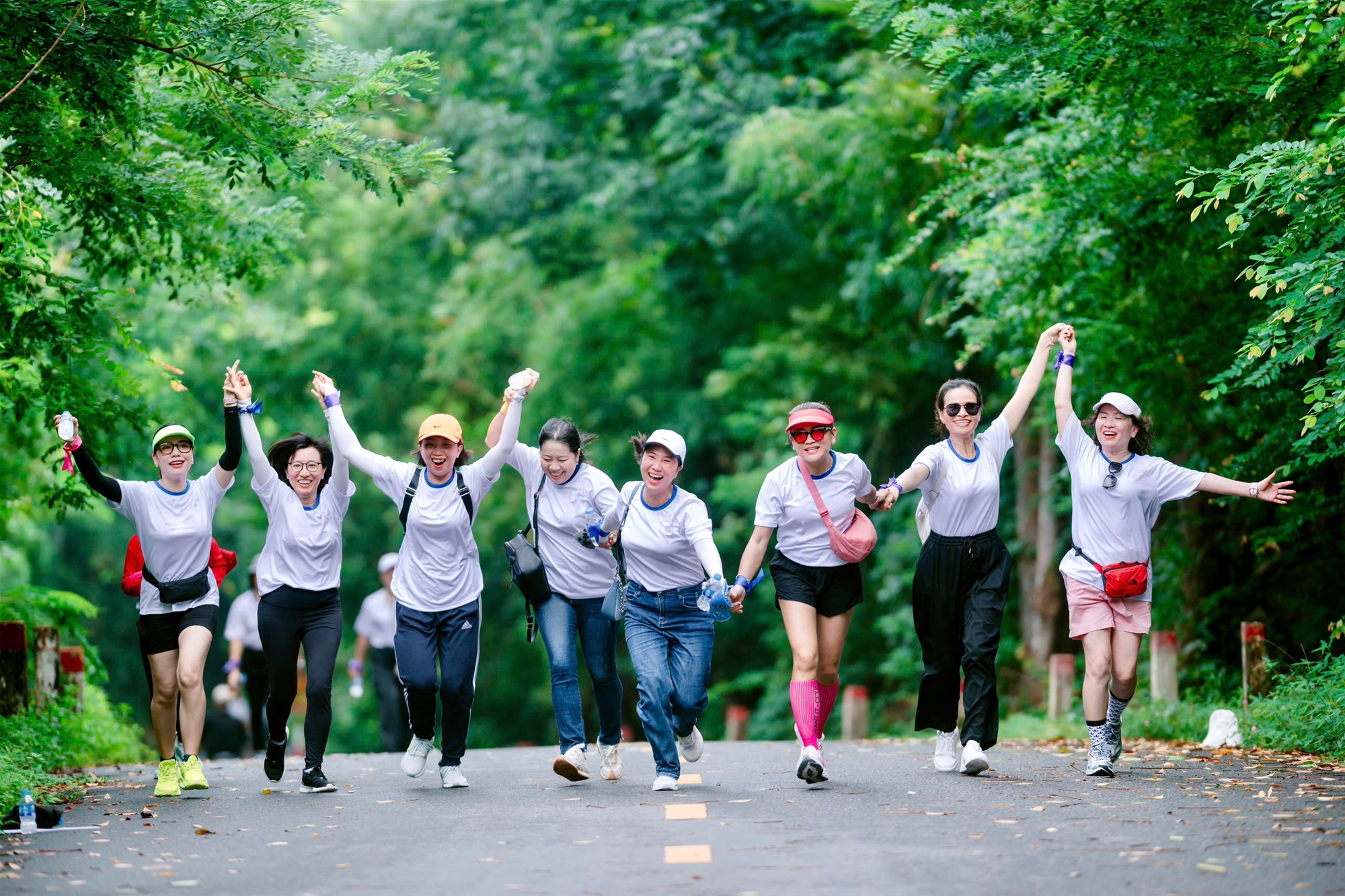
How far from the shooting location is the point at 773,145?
18.9 m

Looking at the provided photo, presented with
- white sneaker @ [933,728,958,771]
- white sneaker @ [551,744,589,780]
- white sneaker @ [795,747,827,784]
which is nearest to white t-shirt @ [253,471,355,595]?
white sneaker @ [551,744,589,780]

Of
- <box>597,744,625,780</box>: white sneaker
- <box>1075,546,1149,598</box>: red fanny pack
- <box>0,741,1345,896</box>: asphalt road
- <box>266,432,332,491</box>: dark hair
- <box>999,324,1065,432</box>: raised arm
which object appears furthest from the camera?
<box>597,744,625,780</box>: white sneaker

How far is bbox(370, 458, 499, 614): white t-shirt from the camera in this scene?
925cm

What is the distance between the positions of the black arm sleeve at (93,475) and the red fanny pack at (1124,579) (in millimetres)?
5944

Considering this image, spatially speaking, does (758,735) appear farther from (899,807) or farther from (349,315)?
(899,807)

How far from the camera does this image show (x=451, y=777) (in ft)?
32.1

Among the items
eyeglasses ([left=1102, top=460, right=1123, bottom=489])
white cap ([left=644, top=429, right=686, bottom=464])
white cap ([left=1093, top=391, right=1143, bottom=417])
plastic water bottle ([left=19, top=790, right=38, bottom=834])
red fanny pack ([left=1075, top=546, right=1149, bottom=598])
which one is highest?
white cap ([left=1093, top=391, right=1143, bottom=417])

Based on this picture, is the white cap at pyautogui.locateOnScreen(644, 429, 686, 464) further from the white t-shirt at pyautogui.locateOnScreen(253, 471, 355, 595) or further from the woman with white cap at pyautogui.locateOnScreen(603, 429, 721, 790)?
the white t-shirt at pyautogui.locateOnScreen(253, 471, 355, 595)

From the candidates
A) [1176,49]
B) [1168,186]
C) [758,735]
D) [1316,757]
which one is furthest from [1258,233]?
[758,735]

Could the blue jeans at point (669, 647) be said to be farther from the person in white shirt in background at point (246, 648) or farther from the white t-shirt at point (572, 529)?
the person in white shirt in background at point (246, 648)

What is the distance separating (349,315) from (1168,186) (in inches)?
857

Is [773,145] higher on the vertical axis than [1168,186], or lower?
higher

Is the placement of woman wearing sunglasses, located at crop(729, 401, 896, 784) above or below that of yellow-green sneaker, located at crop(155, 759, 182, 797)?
above

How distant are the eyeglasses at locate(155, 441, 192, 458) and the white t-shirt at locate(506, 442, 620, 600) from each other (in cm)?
198
